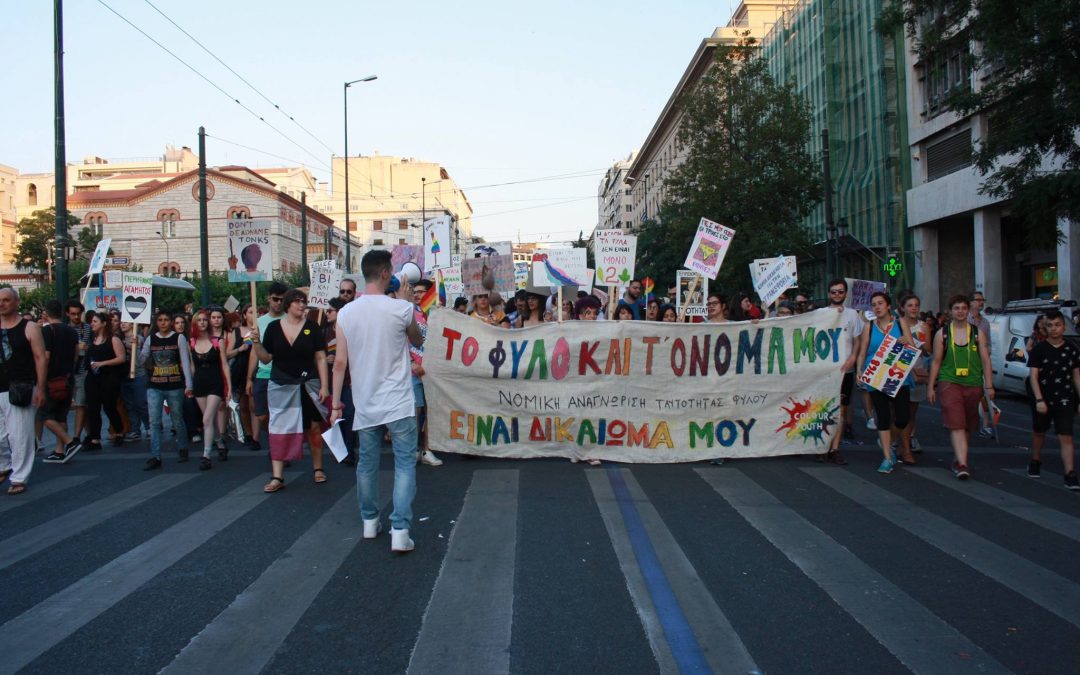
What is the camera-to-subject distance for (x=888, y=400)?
8539 millimetres

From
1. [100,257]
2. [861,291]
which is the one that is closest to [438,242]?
[100,257]

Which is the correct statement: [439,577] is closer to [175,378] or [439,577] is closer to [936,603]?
[936,603]

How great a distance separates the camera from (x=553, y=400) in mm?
9188

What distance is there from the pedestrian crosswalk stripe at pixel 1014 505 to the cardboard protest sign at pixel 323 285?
9.62m

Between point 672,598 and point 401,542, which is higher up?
point 401,542

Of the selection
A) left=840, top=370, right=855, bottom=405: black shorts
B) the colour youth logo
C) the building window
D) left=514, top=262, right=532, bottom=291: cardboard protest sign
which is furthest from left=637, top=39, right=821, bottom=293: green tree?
the building window

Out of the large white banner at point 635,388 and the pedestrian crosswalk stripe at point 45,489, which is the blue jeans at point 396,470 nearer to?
the large white banner at point 635,388

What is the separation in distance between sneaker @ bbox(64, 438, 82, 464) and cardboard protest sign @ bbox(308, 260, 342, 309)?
4.67 meters

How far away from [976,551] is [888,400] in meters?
3.16

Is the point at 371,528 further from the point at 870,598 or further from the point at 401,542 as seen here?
the point at 870,598

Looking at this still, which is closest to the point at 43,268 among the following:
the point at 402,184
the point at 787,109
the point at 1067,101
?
the point at 402,184

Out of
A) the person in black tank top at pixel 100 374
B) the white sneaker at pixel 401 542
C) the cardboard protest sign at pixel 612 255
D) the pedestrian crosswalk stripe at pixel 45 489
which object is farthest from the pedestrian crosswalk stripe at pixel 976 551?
the person in black tank top at pixel 100 374

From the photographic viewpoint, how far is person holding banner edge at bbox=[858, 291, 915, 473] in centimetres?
846

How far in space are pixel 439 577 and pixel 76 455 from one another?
23.7ft
